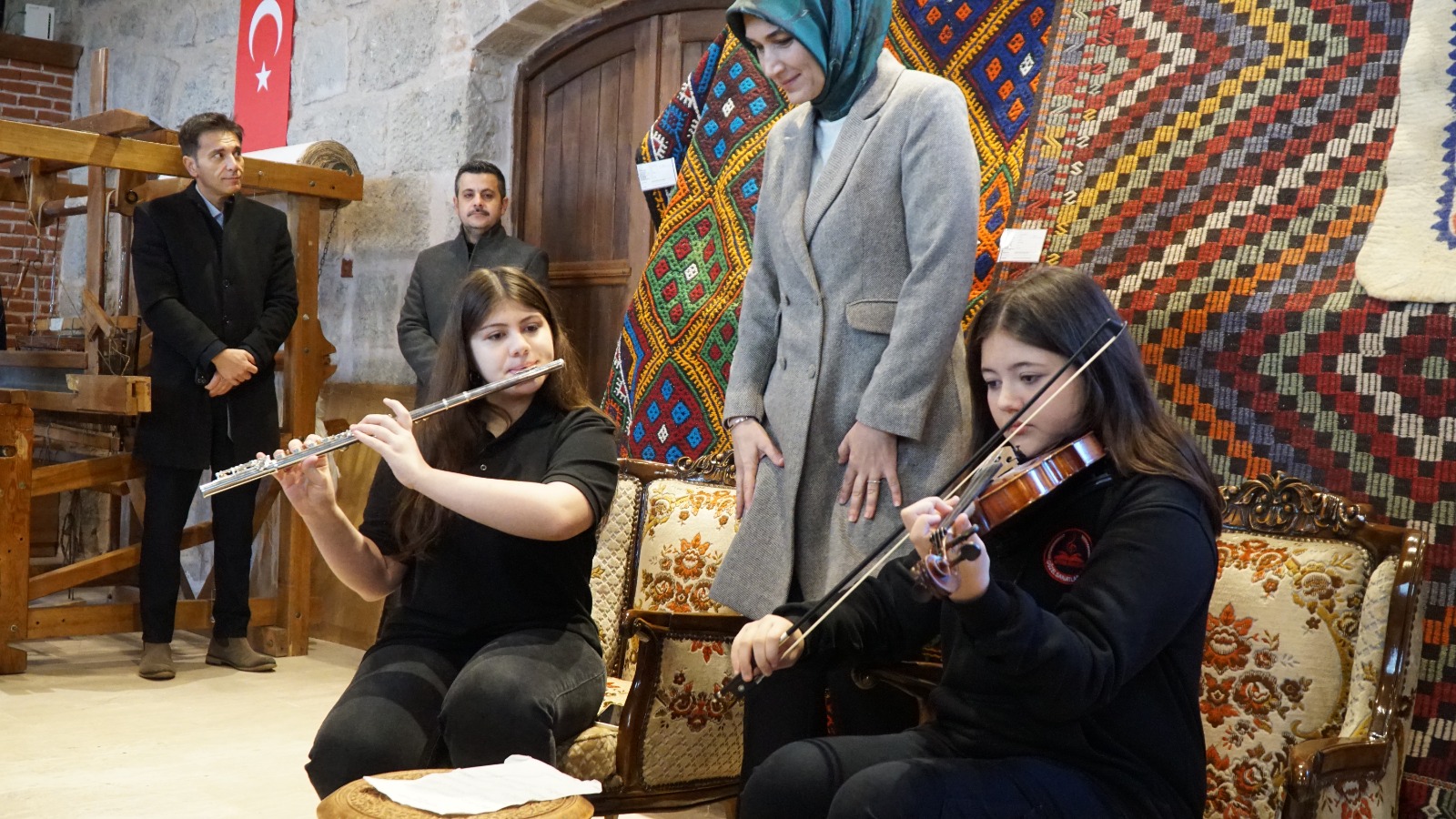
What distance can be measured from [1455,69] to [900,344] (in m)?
0.98

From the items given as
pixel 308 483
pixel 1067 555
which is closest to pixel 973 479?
pixel 1067 555

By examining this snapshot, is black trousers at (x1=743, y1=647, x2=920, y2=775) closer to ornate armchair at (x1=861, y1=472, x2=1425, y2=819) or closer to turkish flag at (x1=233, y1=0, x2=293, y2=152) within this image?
ornate armchair at (x1=861, y1=472, x2=1425, y2=819)

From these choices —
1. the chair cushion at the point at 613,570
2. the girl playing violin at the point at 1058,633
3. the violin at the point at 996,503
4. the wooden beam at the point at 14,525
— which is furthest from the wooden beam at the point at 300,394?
the violin at the point at 996,503

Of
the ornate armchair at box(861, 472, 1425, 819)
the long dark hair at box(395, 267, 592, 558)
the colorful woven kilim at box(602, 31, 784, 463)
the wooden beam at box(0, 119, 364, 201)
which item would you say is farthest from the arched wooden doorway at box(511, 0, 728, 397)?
the ornate armchair at box(861, 472, 1425, 819)

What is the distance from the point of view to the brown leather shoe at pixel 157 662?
13.6ft

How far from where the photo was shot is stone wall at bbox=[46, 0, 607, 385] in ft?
15.0

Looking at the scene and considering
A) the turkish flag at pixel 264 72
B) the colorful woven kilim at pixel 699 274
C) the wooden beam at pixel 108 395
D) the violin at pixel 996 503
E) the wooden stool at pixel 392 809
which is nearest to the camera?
the violin at pixel 996 503

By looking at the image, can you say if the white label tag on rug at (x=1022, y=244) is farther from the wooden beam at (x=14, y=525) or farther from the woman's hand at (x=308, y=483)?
the wooden beam at (x=14, y=525)

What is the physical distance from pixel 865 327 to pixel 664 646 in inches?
26.2

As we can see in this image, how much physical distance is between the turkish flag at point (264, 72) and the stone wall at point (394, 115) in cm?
9

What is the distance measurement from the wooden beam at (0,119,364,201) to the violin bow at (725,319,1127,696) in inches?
137

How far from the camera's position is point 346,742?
6.11 feet

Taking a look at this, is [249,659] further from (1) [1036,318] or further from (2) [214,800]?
(1) [1036,318]

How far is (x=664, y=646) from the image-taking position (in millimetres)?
2213
